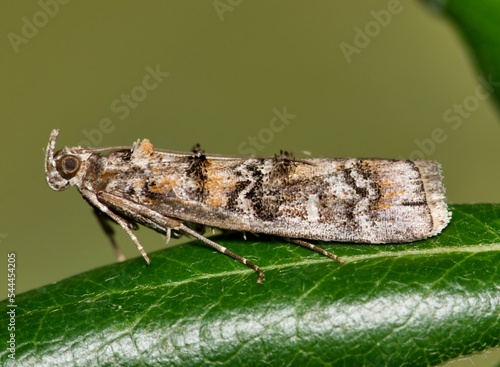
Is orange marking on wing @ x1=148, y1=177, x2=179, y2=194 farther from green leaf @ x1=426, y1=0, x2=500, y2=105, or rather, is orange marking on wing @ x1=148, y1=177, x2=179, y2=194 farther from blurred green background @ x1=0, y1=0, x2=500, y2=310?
blurred green background @ x1=0, y1=0, x2=500, y2=310

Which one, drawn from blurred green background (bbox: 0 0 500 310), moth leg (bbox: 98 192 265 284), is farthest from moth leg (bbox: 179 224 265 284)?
blurred green background (bbox: 0 0 500 310)

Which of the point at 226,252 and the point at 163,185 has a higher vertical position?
the point at 163,185

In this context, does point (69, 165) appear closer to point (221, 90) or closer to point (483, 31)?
point (483, 31)

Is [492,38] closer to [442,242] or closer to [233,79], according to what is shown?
[442,242]

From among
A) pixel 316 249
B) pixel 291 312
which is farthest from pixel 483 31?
pixel 291 312

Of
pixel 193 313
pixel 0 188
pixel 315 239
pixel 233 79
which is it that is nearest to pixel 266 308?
pixel 193 313

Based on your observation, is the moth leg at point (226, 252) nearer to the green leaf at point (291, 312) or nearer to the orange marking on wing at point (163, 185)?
the green leaf at point (291, 312)
